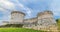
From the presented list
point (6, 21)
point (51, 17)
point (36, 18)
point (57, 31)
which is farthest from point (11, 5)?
point (57, 31)

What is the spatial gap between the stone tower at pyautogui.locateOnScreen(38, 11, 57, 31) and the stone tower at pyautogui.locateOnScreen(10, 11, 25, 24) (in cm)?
74

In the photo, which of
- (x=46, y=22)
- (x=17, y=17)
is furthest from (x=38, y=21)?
(x=17, y=17)

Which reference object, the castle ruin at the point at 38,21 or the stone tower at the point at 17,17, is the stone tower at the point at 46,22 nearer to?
the castle ruin at the point at 38,21

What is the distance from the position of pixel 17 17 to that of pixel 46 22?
4.03 ft

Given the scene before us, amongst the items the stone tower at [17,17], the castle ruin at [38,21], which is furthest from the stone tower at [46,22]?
the stone tower at [17,17]

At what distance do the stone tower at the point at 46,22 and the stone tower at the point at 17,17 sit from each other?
2.44 feet

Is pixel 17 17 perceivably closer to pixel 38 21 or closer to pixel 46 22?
pixel 38 21

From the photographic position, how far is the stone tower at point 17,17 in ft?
22.2

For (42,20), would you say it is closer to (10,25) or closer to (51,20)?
(51,20)

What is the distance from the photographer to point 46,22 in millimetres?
6723

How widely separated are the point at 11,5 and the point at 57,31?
211cm

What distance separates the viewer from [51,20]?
6707 millimetres

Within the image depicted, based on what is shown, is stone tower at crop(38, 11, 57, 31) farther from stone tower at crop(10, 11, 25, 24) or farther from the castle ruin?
stone tower at crop(10, 11, 25, 24)

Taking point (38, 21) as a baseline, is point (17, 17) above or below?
above
